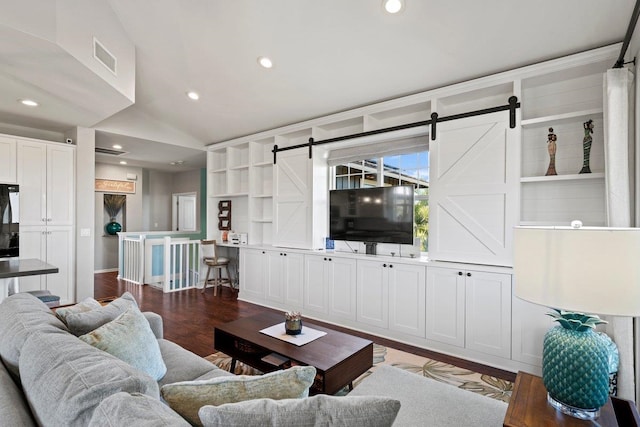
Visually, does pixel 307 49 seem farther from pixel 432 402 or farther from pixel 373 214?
pixel 432 402

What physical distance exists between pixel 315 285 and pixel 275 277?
2.53 feet

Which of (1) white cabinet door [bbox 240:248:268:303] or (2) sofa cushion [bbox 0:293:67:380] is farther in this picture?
(1) white cabinet door [bbox 240:248:268:303]

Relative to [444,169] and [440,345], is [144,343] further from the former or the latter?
[444,169]

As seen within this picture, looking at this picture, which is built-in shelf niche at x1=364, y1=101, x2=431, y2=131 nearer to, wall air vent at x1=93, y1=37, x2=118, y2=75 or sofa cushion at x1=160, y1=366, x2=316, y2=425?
wall air vent at x1=93, y1=37, x2=118, y2=75

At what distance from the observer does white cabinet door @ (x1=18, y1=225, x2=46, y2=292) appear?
4316 millimetres

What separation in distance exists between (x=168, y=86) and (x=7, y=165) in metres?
2.25

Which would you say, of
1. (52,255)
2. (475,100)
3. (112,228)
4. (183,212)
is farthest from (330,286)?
(183,212)

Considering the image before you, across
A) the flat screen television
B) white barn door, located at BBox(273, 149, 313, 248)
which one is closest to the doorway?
white barn door, located at BBox(273, 149, 313, 248)

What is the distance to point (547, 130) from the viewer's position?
302cm

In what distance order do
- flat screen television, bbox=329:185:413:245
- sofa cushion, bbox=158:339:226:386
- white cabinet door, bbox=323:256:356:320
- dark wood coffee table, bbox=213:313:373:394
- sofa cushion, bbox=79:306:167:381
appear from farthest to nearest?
white cabinet door, bbox=323:256:356:320, flat screen television, bbox=329:185:413:245, dark wood coffee table, bbox=213:313:373:394, sofa cushion, bbox=158:339:226:386, sofa cushion, bbox=79:306:167:381

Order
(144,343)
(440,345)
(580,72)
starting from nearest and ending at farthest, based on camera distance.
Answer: (144,343), (580,72), (440,345)

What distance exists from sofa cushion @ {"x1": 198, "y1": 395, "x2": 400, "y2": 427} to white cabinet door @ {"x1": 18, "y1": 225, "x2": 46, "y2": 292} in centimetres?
500

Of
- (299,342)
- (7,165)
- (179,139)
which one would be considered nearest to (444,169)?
(299,342)

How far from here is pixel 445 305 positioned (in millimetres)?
3229
